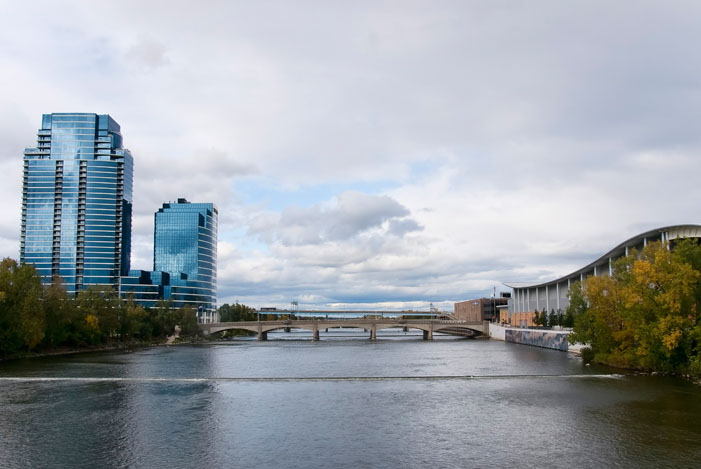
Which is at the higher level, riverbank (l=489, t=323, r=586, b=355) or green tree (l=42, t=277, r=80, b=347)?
green tree (l=42, t=277, r=80, b=347)

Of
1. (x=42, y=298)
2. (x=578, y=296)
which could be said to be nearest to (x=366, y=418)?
(x=578, y=296)

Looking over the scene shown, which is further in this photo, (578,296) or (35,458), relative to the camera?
(578,296)

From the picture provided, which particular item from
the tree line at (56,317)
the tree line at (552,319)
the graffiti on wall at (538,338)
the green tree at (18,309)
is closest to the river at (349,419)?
the green tree at (18,309)

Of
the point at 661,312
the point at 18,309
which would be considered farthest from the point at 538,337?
the point at 18,309

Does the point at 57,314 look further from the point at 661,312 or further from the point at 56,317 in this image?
the point at 661,312

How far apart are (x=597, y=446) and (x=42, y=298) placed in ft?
302

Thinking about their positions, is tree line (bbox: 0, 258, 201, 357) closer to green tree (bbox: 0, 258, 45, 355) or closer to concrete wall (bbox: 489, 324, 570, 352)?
green tree (bbox: 0, 258, 45, 355)

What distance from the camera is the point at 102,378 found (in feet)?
201

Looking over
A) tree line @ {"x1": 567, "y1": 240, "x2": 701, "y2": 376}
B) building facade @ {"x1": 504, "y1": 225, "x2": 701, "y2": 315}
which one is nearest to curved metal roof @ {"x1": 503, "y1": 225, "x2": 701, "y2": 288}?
building facade @ {"x1": 504, "y1": 225, "x2": 701, "y2": 315}

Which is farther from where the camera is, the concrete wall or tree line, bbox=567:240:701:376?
Answer: the concrete wall

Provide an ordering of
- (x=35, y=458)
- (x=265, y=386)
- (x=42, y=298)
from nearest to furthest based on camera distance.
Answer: (x=35, y=458) → (x=265, y=386) → (x=42, y=298)

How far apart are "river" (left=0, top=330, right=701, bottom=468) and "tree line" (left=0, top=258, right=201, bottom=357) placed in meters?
16.7

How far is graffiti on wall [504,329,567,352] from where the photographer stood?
10188 cm

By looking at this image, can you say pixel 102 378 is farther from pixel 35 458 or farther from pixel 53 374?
pixel 35 458
